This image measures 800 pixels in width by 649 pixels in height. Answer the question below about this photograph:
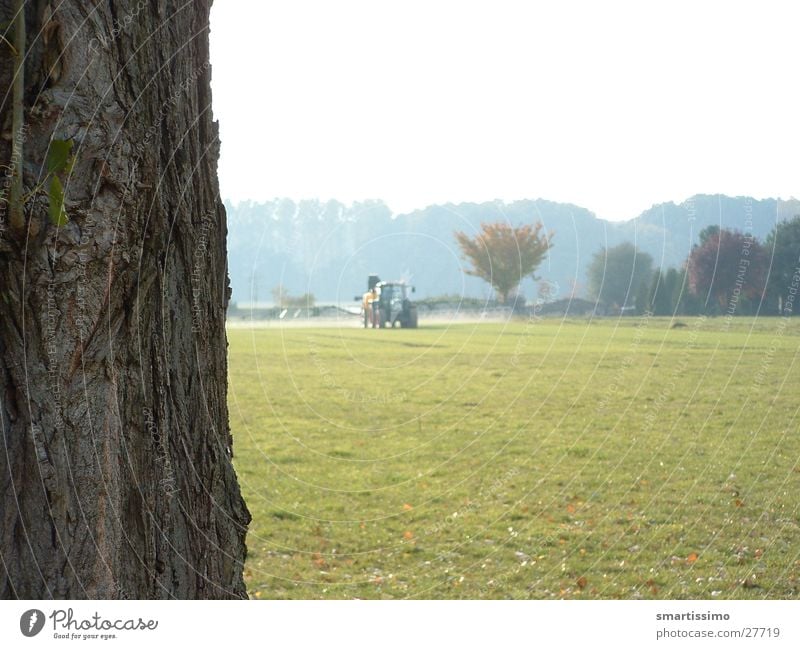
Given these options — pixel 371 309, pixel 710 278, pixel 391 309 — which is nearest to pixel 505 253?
pixel 710 278

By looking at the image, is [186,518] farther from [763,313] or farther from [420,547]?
[763,313]

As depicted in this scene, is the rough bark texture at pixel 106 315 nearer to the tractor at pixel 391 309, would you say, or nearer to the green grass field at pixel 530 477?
the green grass field at pixel 530 477

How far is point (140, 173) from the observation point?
2377mm

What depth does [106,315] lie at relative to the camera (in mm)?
2332

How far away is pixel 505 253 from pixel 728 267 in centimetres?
250

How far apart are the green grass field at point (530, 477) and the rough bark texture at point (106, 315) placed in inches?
97.0

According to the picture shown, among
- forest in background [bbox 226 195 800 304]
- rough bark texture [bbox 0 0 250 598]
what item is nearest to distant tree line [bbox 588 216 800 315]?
forest in background [bbox 226 195 800 304]

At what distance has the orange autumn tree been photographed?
26.1 feet

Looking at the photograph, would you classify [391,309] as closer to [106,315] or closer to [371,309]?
[371,309]

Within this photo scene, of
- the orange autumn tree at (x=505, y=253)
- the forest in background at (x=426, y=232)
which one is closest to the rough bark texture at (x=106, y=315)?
the forest in background at (x=426, y=232)

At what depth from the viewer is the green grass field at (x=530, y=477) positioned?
491 centimetres

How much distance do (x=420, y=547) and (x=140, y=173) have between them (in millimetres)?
3889

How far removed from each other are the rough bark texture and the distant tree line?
5504 mm
